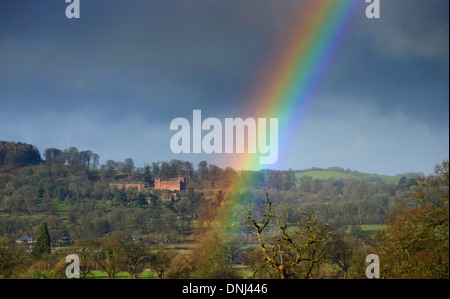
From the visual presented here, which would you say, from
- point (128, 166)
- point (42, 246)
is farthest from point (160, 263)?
point (128, 166)

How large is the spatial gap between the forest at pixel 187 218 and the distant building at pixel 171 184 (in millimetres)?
2621

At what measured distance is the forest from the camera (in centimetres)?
2984

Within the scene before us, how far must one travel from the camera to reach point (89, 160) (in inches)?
6732

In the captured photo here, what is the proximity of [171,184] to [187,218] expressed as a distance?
141ft

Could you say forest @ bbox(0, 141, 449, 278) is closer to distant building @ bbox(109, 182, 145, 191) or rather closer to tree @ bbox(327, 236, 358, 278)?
tree @ bbox(327, 236, 358, 278)

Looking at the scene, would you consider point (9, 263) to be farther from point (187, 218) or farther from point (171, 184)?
point (171, 184)

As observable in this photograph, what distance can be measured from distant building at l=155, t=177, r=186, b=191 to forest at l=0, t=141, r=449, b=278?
262 centimetres

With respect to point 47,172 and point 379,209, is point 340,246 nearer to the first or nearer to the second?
point 379,209

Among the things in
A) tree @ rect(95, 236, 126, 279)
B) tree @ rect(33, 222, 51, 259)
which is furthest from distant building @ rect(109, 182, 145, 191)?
tree @ rect(95, 236, 126, 279)

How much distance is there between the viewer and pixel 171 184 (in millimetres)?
144875

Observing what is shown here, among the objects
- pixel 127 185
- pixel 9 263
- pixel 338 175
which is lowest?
pixel 9 263

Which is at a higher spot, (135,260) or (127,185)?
(127,185)

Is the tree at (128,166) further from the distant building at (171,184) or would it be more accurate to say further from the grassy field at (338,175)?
the grassy field at (338,175)
